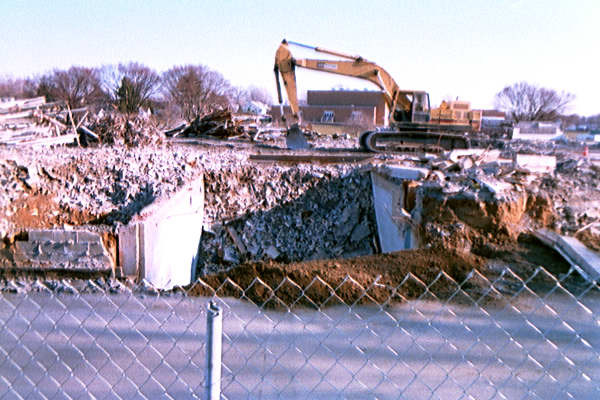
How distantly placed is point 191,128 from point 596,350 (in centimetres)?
1882

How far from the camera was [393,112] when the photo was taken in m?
16.5

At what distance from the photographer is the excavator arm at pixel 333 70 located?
51.5ft

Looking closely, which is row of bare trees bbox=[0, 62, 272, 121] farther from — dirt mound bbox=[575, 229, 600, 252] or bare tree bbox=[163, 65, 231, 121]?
dirt mound bbox=[575, 229, 600, 252]

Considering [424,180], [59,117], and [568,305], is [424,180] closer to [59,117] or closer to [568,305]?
[568,305]

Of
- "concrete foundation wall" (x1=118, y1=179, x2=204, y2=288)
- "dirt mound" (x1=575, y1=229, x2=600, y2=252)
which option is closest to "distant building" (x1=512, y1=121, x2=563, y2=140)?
"concrete foundation wall" (x1=118, y1=179, x2=204, y2=288)

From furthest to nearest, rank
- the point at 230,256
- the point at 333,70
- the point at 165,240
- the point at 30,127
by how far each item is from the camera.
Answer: the point at 333,70
the point at 30,127
the point at 230,256
the point at 165,240

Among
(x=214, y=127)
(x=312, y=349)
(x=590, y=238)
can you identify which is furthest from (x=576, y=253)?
(x=214, y=127)

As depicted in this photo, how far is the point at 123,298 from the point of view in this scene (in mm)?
4910

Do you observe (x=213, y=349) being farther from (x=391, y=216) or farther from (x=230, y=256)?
(x=230, y=256)

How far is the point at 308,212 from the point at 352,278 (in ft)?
22.3

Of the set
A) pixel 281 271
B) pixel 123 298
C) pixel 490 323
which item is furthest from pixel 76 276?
pixel 490 323

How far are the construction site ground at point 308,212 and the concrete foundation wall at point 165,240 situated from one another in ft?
1.51

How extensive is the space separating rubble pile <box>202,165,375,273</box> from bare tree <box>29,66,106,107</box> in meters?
24.2

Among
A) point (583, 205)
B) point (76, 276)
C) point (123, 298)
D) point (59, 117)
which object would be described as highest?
point (59, 117)
